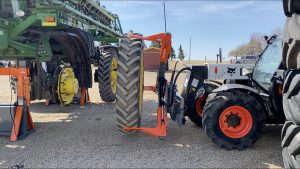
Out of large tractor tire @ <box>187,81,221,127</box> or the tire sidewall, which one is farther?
large tractor tire @ <box>187,81,221,127</box>

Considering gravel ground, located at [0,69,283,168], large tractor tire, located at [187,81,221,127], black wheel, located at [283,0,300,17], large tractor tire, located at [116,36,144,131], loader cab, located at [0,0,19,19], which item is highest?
loader cab, located at [0,0,19,19]

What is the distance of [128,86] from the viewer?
4848 mm

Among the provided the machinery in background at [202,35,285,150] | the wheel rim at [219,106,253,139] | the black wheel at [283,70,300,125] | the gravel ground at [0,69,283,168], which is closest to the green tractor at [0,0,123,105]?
the gravel ground at [0,69,283,168]

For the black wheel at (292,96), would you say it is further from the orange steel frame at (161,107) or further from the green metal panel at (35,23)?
the green metal panel at (35,23)

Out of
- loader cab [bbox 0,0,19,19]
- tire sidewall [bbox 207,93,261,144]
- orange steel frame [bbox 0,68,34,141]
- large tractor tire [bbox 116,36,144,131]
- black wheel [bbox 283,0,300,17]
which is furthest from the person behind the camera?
loader cab [bbox 0,0,19,19]

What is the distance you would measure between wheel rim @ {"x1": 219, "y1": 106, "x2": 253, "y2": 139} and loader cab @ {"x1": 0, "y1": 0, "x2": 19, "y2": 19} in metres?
4.85

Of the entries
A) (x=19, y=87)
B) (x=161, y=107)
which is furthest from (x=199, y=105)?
(x=19, y=87)

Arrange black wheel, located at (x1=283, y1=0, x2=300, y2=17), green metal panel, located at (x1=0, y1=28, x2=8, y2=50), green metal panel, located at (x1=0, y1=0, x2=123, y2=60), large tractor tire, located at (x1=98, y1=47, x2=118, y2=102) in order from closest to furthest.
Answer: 1. black wheel, located at (x1=283, y1=0, x2=300, y2=17)
2. green metal panel, located at (x1=0, y1=28, x2=8, y2=50)
3. green metal panel, located at (x1=0, y1=0, x2=123, y2=60)
4. large tractor tire, located at (x1=98, y1=47, x2=118, y2=102)

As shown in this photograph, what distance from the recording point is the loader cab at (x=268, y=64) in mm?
4975

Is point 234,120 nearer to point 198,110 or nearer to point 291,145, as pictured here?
point 198,110

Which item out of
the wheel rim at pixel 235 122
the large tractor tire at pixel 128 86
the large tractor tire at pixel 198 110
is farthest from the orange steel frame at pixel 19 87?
the wheel rim at pixel 235 122

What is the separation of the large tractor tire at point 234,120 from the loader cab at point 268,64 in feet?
1.93

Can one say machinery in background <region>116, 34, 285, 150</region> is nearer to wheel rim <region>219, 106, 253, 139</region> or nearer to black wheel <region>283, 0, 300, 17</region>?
wheel rim <region>219, 106, 253, 139</region>

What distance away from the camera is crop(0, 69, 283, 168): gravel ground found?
14.0 feet
